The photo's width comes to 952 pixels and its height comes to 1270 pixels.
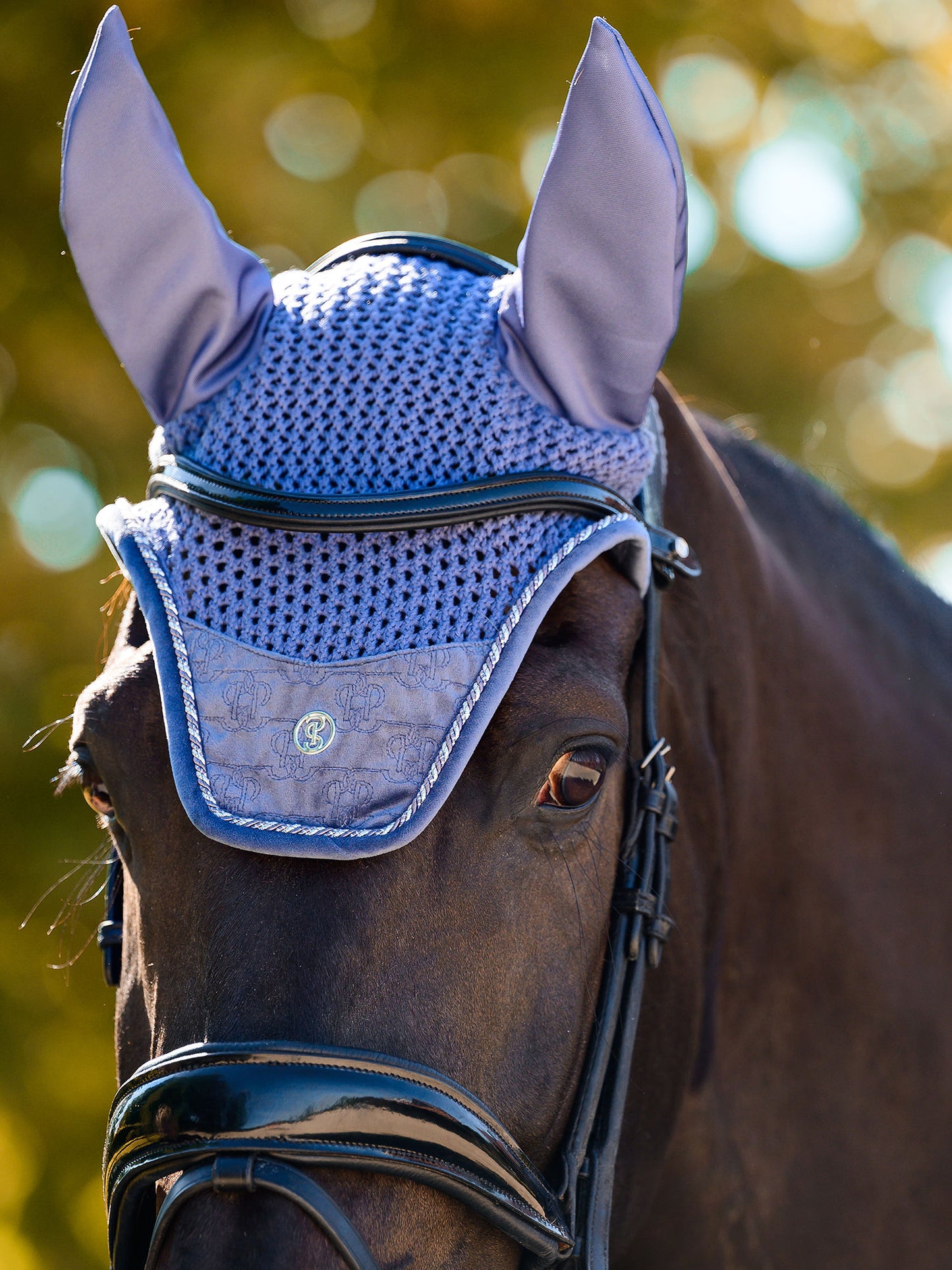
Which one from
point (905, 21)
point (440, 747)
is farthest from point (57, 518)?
point (905, 21)

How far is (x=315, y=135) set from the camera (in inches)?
266

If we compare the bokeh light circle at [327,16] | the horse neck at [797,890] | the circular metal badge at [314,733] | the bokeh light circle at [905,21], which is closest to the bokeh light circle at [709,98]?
the bokeh light circle at [905,21]

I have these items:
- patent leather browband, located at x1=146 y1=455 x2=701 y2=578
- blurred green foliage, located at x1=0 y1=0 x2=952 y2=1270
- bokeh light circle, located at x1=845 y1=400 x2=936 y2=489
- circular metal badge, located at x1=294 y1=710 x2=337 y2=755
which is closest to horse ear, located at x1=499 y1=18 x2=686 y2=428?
patent leather browband, located at x1=146 y1=455 x2=701 y2=578

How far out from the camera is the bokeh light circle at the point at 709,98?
723 cm

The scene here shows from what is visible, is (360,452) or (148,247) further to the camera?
(148,247)

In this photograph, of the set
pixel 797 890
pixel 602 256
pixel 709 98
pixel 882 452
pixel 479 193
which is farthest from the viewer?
pixel 882 452

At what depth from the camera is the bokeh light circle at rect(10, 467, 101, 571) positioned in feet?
20.9

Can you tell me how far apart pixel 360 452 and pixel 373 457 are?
1.0 inches

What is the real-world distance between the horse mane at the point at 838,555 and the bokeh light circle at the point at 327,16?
4919 mm

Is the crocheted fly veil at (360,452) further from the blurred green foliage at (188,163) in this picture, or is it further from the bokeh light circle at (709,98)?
the bokeh light circle at (709,98)

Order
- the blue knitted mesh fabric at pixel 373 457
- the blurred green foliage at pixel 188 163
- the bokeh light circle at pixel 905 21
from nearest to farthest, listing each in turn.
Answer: the blue knitted mesh fabric at pixel 373 457 → the blurred green foliage at pixel 188 163 → the bokeh light circle at pixel 905 21

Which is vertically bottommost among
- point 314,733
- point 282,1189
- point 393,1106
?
point 282,1189

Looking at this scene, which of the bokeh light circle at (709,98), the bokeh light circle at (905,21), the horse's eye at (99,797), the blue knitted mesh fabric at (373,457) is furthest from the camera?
the bokeh light circle at (905,21)

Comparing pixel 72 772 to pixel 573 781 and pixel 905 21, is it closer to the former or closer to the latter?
pixel 573 781
